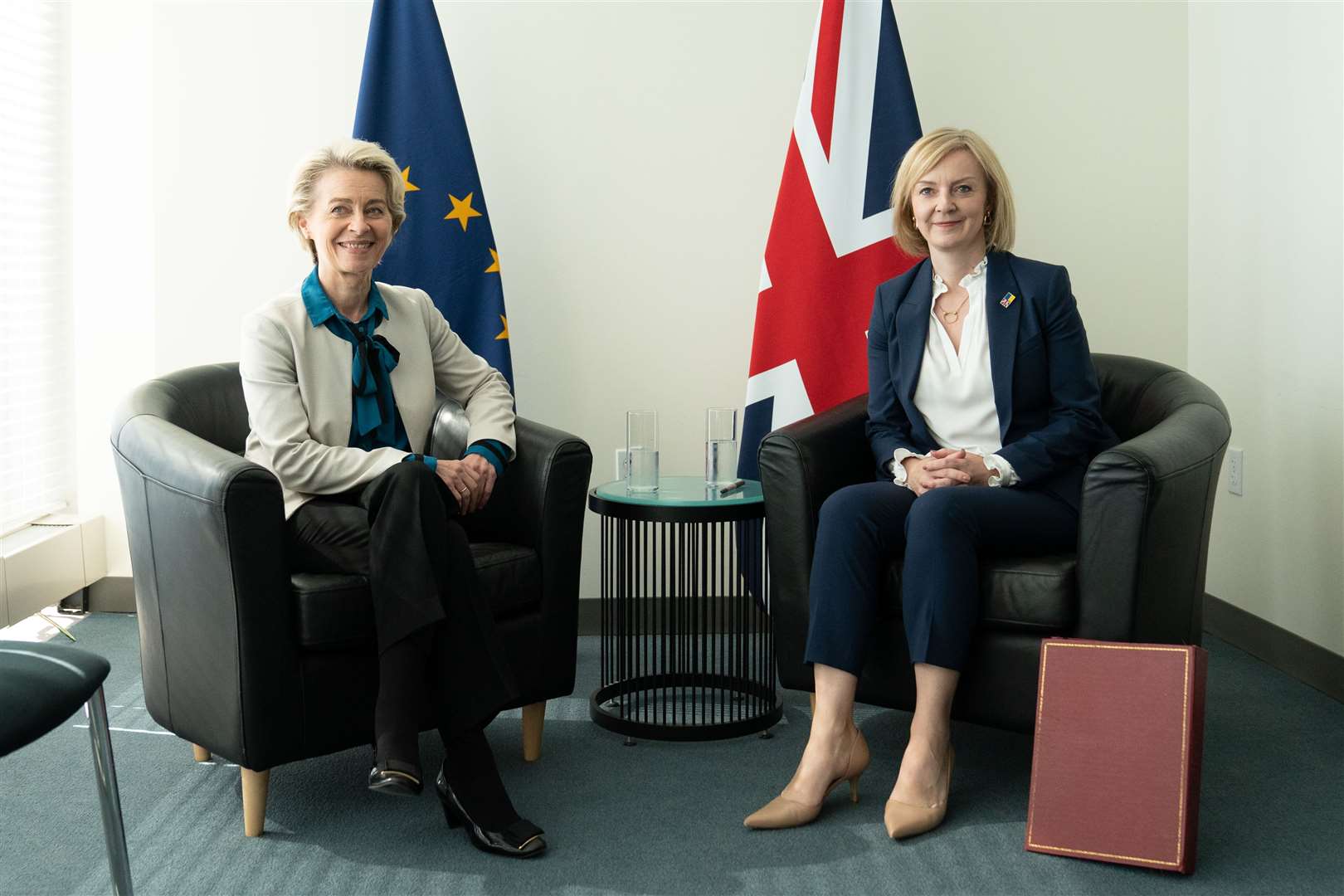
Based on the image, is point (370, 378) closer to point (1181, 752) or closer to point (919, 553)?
point (919, 553)

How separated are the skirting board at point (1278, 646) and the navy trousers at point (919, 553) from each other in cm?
98

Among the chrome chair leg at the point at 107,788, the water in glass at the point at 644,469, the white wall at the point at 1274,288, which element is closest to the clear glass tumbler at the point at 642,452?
the water in glass at the point at 644,469

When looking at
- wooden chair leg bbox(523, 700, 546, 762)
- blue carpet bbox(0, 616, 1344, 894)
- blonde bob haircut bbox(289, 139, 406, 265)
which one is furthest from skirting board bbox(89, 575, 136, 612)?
wooden chair leg bbox(523, 700, 546, 762)

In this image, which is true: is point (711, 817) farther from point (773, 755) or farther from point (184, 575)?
point (184, 575)

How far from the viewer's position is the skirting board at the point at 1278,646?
280 centimetres

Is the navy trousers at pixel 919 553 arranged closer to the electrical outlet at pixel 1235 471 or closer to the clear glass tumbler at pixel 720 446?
the clear glass tumbler at pixel 720 446

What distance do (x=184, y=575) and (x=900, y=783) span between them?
4.39 ft

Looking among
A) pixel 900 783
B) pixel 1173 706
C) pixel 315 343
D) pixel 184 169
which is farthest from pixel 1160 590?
pixel 184 169

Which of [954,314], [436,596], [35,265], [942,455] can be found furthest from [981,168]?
[35,265]

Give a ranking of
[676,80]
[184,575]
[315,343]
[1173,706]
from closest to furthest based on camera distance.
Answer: [1173,706], [184,575], [315,343], [676,80]

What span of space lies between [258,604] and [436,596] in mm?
299

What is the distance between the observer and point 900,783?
2.11 meters

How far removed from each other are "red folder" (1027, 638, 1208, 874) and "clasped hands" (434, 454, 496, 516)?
1.13 m

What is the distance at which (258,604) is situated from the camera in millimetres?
2006
